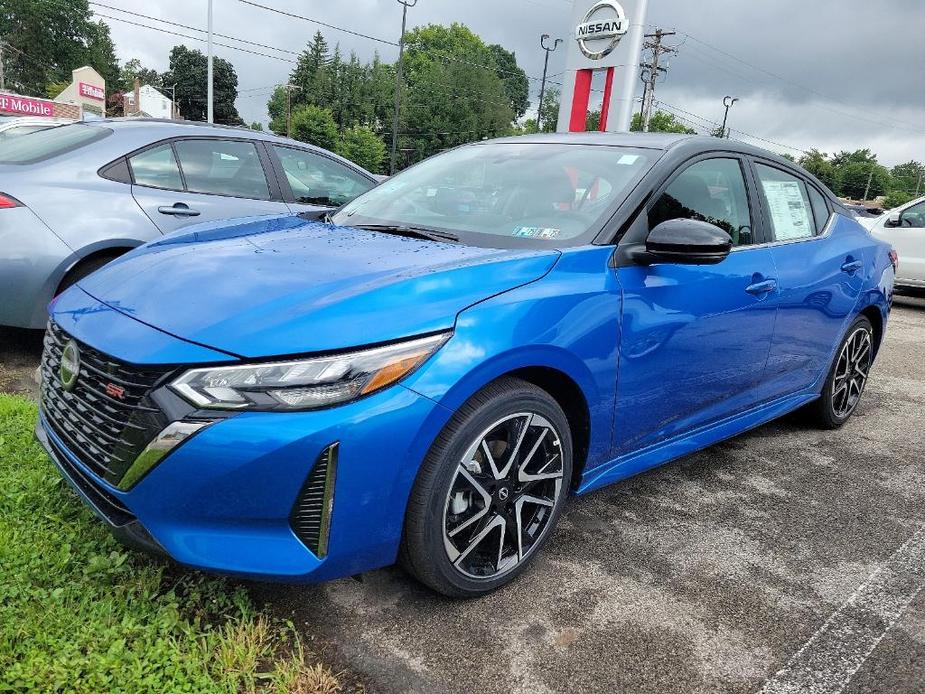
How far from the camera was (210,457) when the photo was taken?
5.67ft

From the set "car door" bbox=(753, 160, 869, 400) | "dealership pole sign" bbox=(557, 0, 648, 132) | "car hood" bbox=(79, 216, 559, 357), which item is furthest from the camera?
"dealership pole sign" bbox=(557, 0, 648, 132)

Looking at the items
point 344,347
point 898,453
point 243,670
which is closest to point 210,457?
point 344,347

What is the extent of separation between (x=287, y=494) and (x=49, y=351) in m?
1.11

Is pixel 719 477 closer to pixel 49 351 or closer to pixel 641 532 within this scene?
pixel 641 532

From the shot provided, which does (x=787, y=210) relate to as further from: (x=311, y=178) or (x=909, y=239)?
(x=909, y=239)

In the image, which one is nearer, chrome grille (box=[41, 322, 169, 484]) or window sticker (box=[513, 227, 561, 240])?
chrome grille (box=[41, 322, 169, 484])

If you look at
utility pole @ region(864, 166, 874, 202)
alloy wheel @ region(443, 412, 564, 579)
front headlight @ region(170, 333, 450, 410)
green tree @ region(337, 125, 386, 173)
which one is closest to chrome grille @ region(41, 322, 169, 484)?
front headlight @ region(170, 333, 450, 410)

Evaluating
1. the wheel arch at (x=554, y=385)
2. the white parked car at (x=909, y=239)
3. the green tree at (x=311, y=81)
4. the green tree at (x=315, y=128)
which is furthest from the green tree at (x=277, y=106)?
the wheel arch at (x=554, y=385)

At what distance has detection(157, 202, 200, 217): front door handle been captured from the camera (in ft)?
13.8

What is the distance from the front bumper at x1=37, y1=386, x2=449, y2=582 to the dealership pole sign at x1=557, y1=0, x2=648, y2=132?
1055cm

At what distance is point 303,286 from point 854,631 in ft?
6.61

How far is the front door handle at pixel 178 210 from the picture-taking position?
13.8 ft

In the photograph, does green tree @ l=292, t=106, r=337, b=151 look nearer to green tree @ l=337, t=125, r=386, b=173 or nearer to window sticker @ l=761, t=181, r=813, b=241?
green tree @ l=337, t=125, r=386, b=173

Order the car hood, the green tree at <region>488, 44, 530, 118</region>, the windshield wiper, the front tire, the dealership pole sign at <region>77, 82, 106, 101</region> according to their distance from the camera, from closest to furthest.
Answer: the car hood → the front tire → the windshield wiper → the dealership pole sign at <region>77, 82, 106, 101</region> → the green tree at <region>488, 44, 530, 118</region>
